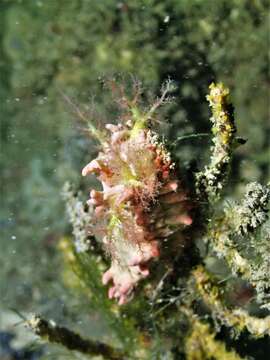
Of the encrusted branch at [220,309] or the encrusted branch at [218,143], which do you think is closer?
the encrusted branch at [218,143]

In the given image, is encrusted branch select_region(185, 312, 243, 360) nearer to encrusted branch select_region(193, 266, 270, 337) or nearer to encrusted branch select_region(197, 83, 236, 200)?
encrusted branch select_region(193, 266, 270, 337)

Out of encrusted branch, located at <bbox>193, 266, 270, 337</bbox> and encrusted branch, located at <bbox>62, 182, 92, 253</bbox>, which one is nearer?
encrusted branch, located at <bbox>193, 266, 270, 337</bbox>

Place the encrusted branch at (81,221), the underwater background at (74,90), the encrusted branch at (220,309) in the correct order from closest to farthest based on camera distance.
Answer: the encrusted branch at (220,309), the encrusted branch at (81,221), the underwater background at (74,90)

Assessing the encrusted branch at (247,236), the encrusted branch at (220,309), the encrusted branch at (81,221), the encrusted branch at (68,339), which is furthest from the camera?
the encrusted branch at (81,221)

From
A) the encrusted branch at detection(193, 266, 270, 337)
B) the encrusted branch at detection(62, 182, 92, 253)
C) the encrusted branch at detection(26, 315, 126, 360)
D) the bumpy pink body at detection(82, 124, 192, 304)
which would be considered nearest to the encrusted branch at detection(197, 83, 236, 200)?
the bumpy pink body at detection(82, 124, 192, 304)

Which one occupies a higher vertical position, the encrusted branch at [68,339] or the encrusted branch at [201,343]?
the encrusted branch at [68,339]

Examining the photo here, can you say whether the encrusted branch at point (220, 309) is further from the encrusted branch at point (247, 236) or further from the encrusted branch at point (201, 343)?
the encrusted branch at point (247, 236)

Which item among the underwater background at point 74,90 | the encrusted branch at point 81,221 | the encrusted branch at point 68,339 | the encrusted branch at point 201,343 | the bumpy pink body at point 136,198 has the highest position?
the underwater background at point 74,90

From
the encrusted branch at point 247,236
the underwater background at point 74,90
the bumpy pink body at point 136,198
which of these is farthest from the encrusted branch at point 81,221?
the underwater background at point 74,90
